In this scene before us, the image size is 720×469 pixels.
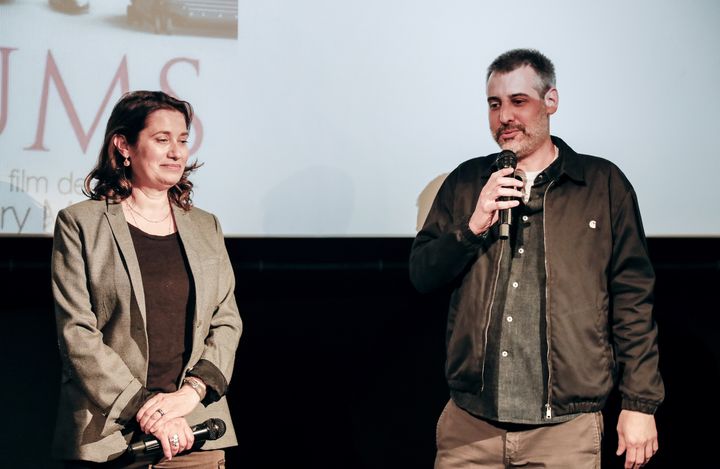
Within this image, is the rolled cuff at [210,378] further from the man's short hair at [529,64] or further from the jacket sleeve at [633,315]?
the man's short hair at [529,64]

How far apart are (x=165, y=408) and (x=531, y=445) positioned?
927 mm

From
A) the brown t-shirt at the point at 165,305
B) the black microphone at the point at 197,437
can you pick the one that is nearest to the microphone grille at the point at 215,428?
the black microphone at the point at 197,437

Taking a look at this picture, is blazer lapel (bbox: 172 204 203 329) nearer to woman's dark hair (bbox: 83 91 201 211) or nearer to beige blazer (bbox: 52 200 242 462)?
beige blazer (bbox: 52 200 242 462)

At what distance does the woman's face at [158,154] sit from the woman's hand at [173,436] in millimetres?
A: 640

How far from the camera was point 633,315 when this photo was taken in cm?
217

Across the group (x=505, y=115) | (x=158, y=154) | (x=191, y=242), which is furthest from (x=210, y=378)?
(x=505, y=115)

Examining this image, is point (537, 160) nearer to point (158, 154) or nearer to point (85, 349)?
point (158, 154)

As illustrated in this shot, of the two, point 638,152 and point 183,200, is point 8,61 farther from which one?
point 638,152

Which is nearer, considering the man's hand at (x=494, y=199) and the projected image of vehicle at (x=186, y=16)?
the man's hand at (x=494, y=199)

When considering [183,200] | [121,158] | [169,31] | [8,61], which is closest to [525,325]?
[183,200]

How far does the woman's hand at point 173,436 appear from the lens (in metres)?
2.03

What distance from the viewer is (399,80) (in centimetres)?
310

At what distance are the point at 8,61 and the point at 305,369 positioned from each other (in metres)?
1.50

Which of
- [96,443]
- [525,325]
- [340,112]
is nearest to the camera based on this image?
[96,443]
